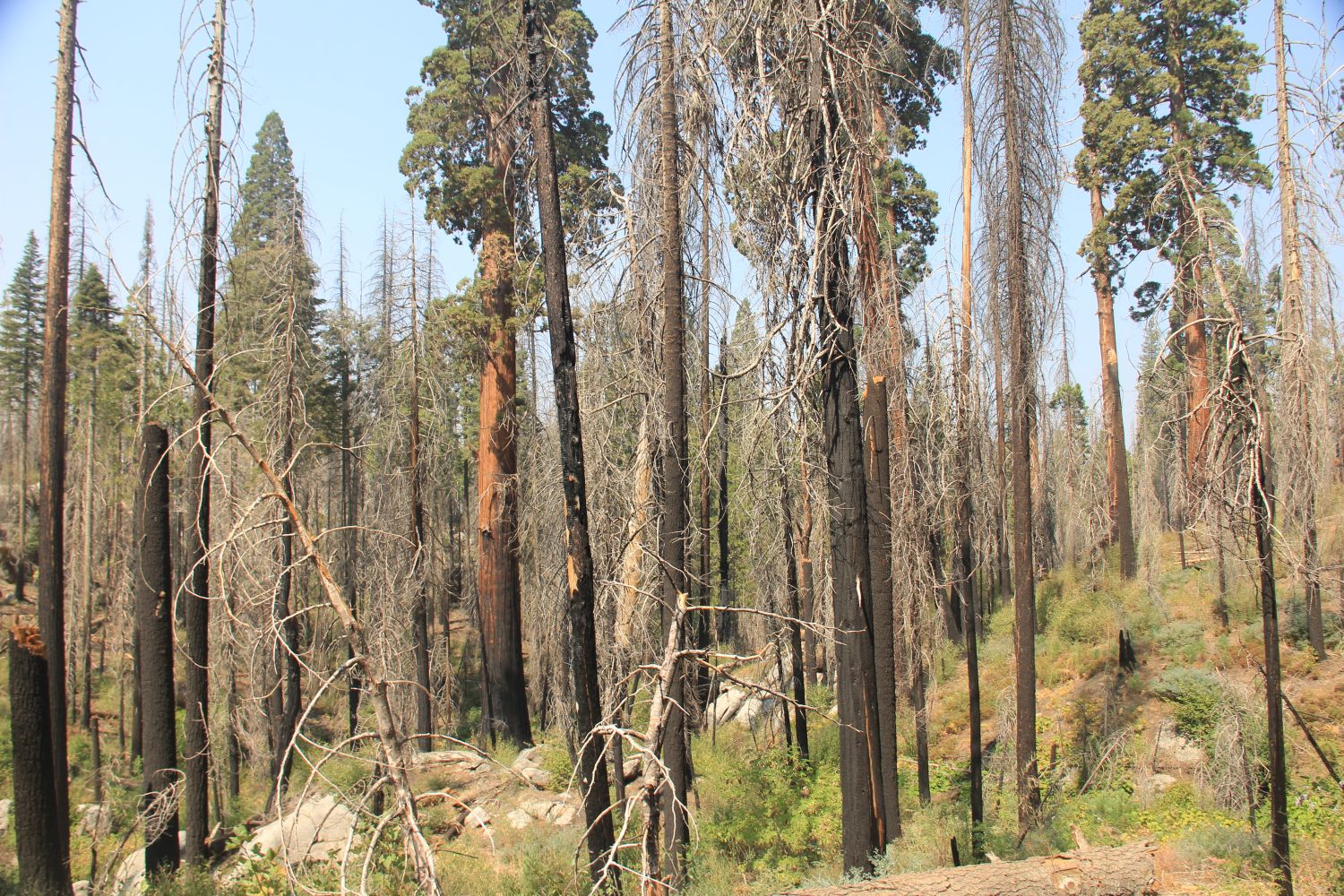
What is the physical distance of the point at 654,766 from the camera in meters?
4.86

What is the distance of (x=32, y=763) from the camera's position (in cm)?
802

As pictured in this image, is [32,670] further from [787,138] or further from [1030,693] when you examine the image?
[1030,693]

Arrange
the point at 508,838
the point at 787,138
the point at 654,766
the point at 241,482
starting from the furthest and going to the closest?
the point at 241,482
the point at 508,838
the point at 787,138
the point at 654,766

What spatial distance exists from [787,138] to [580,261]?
12.0ft

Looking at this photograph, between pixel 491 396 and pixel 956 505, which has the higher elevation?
pixel 491 396

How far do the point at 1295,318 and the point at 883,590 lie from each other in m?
7.44

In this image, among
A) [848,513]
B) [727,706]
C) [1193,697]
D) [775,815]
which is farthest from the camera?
[727,706]

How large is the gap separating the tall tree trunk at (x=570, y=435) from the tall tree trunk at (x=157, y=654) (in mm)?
5721

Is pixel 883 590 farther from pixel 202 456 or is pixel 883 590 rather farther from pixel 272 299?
pixel 272 299

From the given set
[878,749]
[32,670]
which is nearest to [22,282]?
[32,670]

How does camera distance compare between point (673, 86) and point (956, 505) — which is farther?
point (956, 505)

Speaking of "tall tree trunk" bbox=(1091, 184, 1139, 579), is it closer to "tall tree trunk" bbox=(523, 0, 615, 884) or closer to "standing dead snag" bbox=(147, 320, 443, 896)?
"tall tree trunk" bbox=(523, 0, 615, 884)

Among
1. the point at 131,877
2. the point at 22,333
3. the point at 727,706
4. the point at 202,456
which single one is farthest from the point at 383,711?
the point at 22,333

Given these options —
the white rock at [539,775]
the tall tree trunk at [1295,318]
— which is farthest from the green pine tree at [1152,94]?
the white rock at [539,775]
